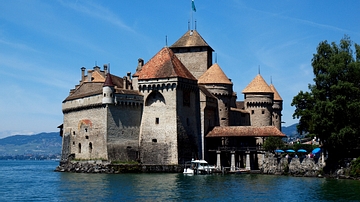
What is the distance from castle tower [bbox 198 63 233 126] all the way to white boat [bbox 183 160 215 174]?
907 cm

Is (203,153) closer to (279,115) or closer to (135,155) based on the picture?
(135,155)

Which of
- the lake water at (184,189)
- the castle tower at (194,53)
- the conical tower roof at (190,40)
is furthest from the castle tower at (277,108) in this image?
the lake water at (184,189)

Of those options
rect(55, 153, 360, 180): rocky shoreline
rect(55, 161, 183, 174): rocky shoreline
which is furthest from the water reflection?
rect(55, 161, 183, 174): rocky shoreline

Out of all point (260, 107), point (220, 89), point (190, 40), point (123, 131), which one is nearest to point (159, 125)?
point (123, 131)

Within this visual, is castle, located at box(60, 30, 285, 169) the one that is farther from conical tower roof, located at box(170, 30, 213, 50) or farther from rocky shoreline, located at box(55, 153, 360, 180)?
conical tower roof, located at box(170, 30, 213, 50)

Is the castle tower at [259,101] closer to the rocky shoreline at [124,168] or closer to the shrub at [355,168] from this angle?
the rocky shoreline at [124,168]

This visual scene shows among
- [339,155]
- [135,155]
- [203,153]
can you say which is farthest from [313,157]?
[135,155]

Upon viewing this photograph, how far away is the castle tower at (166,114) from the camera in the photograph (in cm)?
5950

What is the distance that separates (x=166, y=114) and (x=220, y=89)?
10.6 meters

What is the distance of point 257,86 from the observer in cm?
7412

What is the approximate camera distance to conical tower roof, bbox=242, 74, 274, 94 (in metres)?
73.9

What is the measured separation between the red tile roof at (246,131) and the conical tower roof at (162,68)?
22.0 ft

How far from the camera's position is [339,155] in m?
52.8

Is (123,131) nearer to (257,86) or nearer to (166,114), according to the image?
(166,114)
